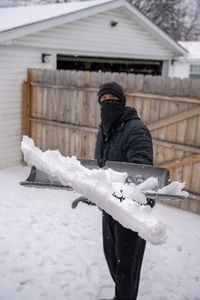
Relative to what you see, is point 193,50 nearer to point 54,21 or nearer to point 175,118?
point 54,21

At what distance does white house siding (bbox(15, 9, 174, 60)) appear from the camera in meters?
8.48

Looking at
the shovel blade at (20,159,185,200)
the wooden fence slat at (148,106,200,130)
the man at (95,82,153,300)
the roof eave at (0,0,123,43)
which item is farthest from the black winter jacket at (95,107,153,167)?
the roof eave at (0,0,123,43)

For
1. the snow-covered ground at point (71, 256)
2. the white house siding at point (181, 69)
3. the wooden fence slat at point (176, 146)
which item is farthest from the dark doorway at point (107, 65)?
the snow-covered ground at point (71, 256)

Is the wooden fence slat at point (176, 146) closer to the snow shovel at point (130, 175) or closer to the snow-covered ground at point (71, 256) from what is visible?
the snow-covered ground at point (71, 256)

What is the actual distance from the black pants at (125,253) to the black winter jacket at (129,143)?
1.68ft

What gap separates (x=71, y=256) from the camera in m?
4.17

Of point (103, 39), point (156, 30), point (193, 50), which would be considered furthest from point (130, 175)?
point (193, 50)

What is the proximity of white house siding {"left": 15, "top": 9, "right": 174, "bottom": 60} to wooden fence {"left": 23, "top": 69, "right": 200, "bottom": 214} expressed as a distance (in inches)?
51.4

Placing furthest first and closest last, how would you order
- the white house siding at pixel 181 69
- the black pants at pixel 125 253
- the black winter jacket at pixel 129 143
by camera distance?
the white house siding at pixel 181 69, the black pants at pixel 125 253, the black winter jacket at pixel 129 143

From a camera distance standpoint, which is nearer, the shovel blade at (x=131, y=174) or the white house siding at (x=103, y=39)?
the shovel blade at (x=131, y=174)

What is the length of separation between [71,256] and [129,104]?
3.01m

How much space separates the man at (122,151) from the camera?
2564 millimetres

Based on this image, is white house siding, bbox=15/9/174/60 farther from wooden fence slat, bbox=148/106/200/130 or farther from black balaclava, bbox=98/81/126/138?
black balaclava, bbox=98/81/126/138

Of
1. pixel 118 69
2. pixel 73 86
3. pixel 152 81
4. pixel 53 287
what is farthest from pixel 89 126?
pixel 118 69
